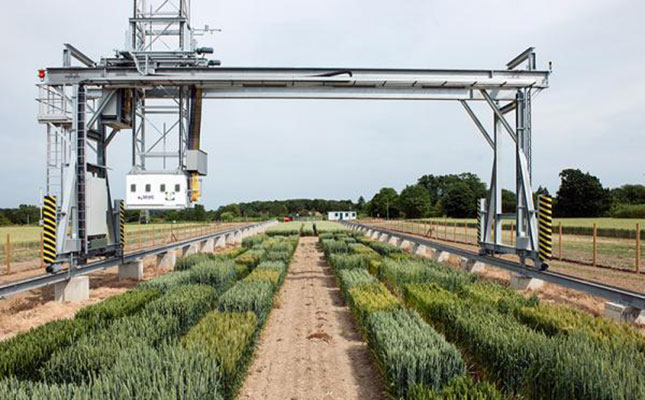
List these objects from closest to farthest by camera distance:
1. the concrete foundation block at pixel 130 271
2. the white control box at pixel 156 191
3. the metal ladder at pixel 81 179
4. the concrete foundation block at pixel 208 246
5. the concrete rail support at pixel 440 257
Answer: the metal ladder at pixel 81 179 < the white control box at pixel 156 191 < the concrete foundation block at pixel 130 271 < the concrete rail support at pixel 440 257 < the concrete foundation block at pixel 208 246

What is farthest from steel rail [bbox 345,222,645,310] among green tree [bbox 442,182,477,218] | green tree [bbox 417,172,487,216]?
green tree [bbox 417,172,487,216]

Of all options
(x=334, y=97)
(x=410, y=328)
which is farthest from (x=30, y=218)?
(x=410, y=328)

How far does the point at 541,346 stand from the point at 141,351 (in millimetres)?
4135

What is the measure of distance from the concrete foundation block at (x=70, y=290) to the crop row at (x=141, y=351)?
252 cm

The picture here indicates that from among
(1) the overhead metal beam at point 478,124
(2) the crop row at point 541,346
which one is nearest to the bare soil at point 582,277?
(2) the crop row at point 541,346

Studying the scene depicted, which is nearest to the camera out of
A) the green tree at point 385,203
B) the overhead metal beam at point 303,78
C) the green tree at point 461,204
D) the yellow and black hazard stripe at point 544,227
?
the yellow and black hazard stripe at point 544,227

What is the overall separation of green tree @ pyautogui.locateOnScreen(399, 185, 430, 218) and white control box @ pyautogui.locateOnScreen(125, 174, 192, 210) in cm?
9614

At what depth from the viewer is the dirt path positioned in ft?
17.4

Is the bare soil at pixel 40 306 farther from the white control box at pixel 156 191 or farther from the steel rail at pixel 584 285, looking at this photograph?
the steel rail at pixel 584 285

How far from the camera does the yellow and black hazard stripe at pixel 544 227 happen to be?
→ 1004 cm

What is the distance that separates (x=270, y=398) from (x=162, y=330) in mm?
1829

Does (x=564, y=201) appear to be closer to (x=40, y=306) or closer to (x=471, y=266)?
(x=471, y=266)

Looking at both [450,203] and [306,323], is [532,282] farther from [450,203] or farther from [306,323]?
[450,203]

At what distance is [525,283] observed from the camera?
1063 centimetres
